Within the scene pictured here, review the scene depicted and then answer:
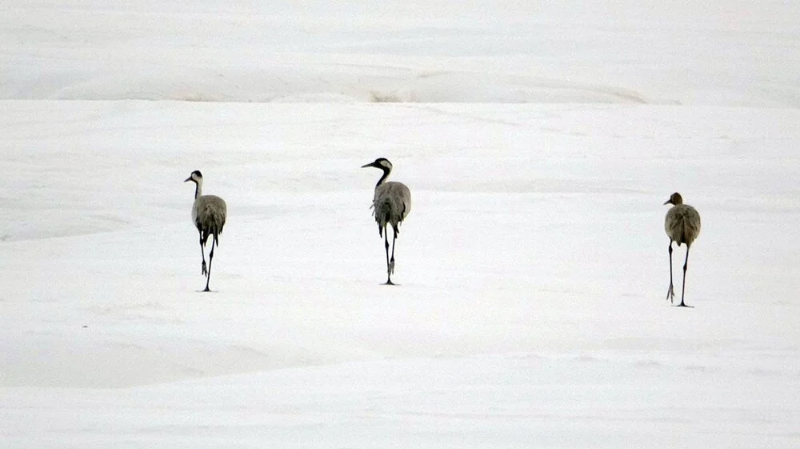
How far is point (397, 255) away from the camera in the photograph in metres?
12.8

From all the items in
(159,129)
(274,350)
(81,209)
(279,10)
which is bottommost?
(274,350)

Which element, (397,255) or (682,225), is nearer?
(682,225)

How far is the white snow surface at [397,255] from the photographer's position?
625cm

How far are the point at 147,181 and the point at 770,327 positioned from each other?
988 cm

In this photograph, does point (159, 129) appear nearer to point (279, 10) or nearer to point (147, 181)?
point (147, 181)

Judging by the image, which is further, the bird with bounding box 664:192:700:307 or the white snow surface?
the bird with bounding box 664:192:700:307

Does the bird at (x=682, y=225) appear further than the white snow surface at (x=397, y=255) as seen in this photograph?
Yes

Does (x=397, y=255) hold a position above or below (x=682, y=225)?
below

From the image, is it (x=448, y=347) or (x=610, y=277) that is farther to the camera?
(x=610, y=277)

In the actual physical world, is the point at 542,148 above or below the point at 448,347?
above

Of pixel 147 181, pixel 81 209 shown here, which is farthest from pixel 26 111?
pixel 81 209

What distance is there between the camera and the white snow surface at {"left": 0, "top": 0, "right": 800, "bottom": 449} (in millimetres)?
6246

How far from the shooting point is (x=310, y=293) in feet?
32.6

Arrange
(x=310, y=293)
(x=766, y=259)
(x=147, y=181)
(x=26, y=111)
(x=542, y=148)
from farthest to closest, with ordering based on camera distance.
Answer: (x=26, y=111), (x=542, y=148), (x=147, y=181), (x=766, y=259), (x=310, y=293)
